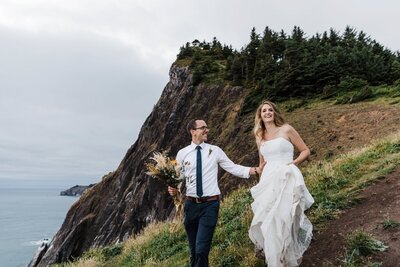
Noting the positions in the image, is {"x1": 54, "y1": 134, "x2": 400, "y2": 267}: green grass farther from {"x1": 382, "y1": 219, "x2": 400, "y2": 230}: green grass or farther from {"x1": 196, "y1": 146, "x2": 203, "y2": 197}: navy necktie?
{"x1": 196, "y1": 146, "x2": 203, "y2": 197}: navy necktie

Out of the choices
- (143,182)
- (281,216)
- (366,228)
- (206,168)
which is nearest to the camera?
(281,216)

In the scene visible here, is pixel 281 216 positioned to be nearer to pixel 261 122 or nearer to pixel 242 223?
pixel 261 122

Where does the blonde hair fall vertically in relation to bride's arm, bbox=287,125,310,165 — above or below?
above

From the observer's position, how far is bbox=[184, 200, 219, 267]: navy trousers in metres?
6.43

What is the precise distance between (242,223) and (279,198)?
3.25 meters

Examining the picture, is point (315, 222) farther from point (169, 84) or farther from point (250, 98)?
point (169, 84)

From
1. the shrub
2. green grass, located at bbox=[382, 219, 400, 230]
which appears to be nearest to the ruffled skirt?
green grass, located at bbox=[382, 219, 400, 230]

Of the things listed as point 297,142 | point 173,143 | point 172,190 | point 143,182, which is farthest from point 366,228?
point 173,143

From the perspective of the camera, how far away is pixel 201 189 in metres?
6.62

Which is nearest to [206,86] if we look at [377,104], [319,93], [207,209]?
[319,93]

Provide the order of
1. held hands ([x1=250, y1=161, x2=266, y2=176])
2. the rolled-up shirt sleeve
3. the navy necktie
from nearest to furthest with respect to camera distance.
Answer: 1. the navy necktie
2. held hands ([x1=250, y1=161, x2=266, y2=176])
3. the rolled-up shirt sleeve

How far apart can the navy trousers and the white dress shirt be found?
18 centimetres

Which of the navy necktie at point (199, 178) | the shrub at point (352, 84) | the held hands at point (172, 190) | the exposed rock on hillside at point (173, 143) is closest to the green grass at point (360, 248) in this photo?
the navy necktie at point (199, 178)

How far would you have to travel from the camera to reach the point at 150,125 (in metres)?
53.4
